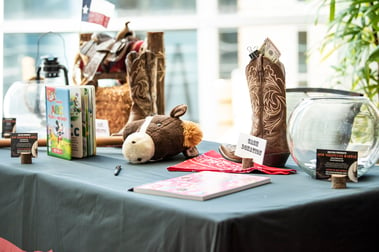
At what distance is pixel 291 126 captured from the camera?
4.91 feet

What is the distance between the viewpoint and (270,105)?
161 centimetres

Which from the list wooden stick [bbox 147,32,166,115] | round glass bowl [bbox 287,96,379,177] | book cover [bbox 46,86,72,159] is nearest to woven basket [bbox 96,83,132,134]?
wooden stick [bbox 147,32,166,115]

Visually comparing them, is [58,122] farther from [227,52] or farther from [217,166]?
[227,52]

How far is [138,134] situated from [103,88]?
1.89 feet

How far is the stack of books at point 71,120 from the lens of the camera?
1.86 metres

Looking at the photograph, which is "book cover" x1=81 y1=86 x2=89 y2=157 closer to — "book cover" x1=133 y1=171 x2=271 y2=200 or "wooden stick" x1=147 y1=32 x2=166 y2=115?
"wooden stick" x1=147 y1=32 x2=166 y2=115

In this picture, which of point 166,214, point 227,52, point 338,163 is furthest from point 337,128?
point 227,52

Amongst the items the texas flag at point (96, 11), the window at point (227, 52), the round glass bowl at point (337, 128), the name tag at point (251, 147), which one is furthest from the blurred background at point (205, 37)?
the round glass bowl at point (337, 128)

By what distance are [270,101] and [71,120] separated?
0.62m

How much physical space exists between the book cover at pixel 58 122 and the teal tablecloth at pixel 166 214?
138mm

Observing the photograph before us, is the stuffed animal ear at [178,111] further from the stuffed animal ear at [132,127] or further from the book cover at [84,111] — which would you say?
the book cover at [84,111]

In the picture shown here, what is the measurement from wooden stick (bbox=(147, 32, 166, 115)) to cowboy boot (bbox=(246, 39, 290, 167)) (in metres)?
0.66

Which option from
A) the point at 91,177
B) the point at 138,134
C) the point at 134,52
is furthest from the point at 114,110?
the point at 91,177

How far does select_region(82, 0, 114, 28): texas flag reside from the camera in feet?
7.41
